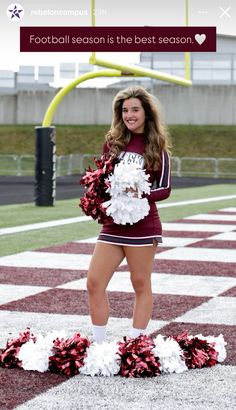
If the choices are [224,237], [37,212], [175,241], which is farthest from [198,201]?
[175,241]

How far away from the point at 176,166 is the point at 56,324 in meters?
35.2

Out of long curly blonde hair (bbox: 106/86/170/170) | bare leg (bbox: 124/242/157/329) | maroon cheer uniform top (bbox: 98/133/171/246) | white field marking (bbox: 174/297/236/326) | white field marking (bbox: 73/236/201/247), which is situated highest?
long curly blonde hair (bbox: 106/86/170/170)

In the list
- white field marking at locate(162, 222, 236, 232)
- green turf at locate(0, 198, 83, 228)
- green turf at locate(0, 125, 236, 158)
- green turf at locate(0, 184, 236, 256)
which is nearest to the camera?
green turf at locate(0, 184, 236, 256)

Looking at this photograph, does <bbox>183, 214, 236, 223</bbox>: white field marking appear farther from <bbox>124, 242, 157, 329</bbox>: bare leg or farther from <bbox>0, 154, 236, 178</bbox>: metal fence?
<bbox>0, 154, 236, 178</bbox>: metal fence

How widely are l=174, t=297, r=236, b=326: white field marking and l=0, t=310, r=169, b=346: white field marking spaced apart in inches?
10.8

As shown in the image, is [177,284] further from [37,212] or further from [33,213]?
[37,212]

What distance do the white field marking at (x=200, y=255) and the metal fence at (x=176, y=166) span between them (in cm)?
2688

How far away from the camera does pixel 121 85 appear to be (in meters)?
51.6

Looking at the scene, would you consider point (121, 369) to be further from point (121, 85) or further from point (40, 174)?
point (121, 85)

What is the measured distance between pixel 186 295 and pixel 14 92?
132 feet

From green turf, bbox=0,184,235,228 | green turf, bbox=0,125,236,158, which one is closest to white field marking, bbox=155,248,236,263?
green turf, bbox=0,184,235,228

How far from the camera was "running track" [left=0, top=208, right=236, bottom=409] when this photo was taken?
17.2 ft

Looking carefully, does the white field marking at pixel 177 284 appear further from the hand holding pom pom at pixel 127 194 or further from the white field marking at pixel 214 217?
the white field marking at pixel 214 217

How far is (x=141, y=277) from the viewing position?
5551mm
